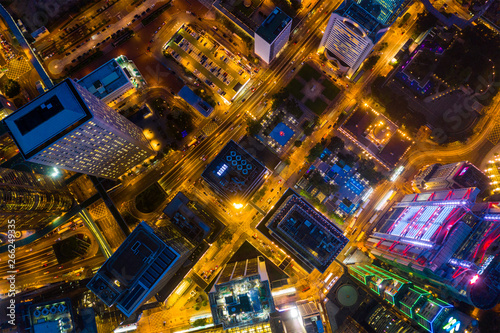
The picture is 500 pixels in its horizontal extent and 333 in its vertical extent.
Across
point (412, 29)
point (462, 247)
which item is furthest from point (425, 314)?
point (412, 29)

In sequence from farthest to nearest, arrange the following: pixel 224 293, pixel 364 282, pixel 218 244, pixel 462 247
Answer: pixel 218 244 < pixel 364 282 < pixel 224 293 < pixel 462 247

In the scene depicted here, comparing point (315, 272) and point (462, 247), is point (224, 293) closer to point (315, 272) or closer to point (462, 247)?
point (315, 272)

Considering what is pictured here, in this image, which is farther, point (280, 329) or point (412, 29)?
point (412, 29)

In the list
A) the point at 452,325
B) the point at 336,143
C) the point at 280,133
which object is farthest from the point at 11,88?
the point at 452,325

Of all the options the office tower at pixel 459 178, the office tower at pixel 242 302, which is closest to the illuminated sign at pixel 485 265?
the office tower at pixel 459 178

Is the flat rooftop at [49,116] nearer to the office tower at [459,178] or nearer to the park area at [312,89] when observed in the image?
the park area at [312,89]

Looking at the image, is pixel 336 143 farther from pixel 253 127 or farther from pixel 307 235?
pixel 307 235

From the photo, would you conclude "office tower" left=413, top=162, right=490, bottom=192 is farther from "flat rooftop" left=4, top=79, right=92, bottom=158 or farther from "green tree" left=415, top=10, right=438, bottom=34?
"flat rooftop" left=4, top=79, right=92, bottom=158
